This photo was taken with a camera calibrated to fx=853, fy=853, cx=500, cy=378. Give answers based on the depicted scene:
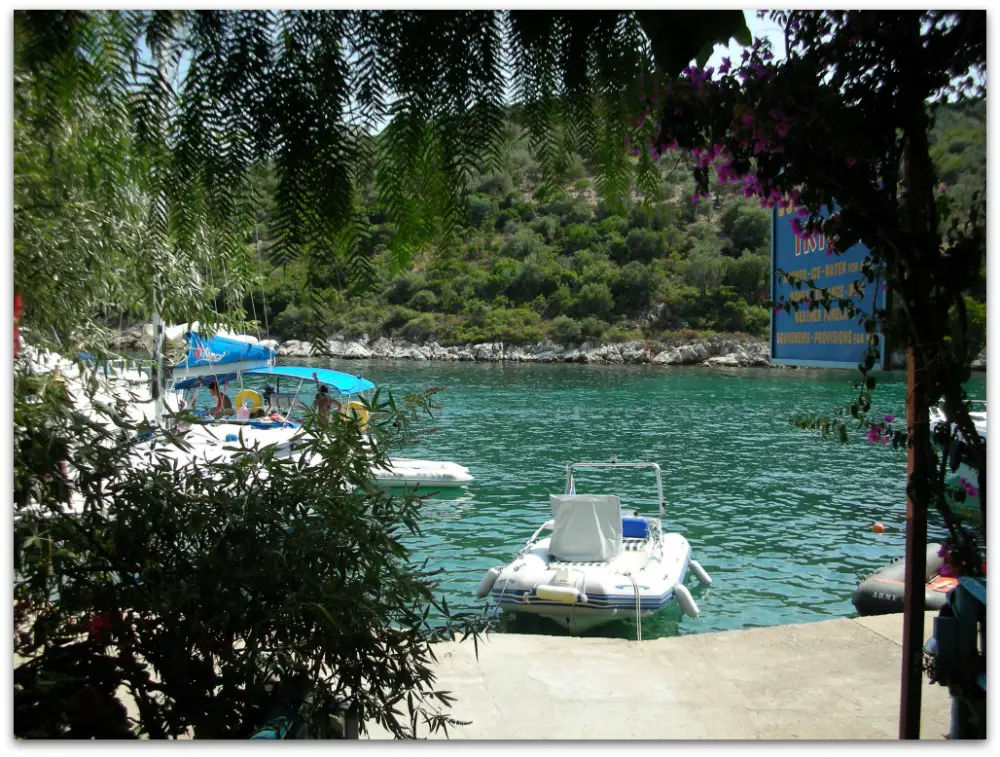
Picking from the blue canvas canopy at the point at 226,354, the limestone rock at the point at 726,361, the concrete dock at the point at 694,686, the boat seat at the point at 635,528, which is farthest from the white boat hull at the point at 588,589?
the limestone rock at the point at 726,361

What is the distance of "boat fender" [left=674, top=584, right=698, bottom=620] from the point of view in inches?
282

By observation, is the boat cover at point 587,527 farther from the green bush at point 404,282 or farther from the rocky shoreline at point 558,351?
the rocky shoreline at point 558,351

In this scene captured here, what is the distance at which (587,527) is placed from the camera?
749cm

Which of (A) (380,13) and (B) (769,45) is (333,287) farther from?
(B) (769,45)

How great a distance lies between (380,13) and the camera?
1.52m

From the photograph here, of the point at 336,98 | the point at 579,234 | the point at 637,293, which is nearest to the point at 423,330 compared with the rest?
the point at 637,293

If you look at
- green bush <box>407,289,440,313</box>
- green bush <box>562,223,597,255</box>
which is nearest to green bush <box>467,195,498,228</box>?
green bush <box>562,223,597,255</box>

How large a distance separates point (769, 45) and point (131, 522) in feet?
6.31

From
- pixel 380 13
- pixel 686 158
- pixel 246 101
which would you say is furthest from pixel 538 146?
pixel 686 158

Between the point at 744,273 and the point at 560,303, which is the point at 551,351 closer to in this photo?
the point at 560,303

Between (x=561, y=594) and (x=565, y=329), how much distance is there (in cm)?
3498

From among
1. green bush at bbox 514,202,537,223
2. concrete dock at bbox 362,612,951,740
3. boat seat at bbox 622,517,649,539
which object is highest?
green bush at bbox 514,202,537,223

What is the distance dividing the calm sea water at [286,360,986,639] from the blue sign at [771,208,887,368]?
0.45m

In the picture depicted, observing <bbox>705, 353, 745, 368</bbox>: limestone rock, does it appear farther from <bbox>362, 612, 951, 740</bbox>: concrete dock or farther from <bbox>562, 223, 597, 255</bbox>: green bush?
<bbox>362, 612, 951, 740</bbox>: concrete dock
